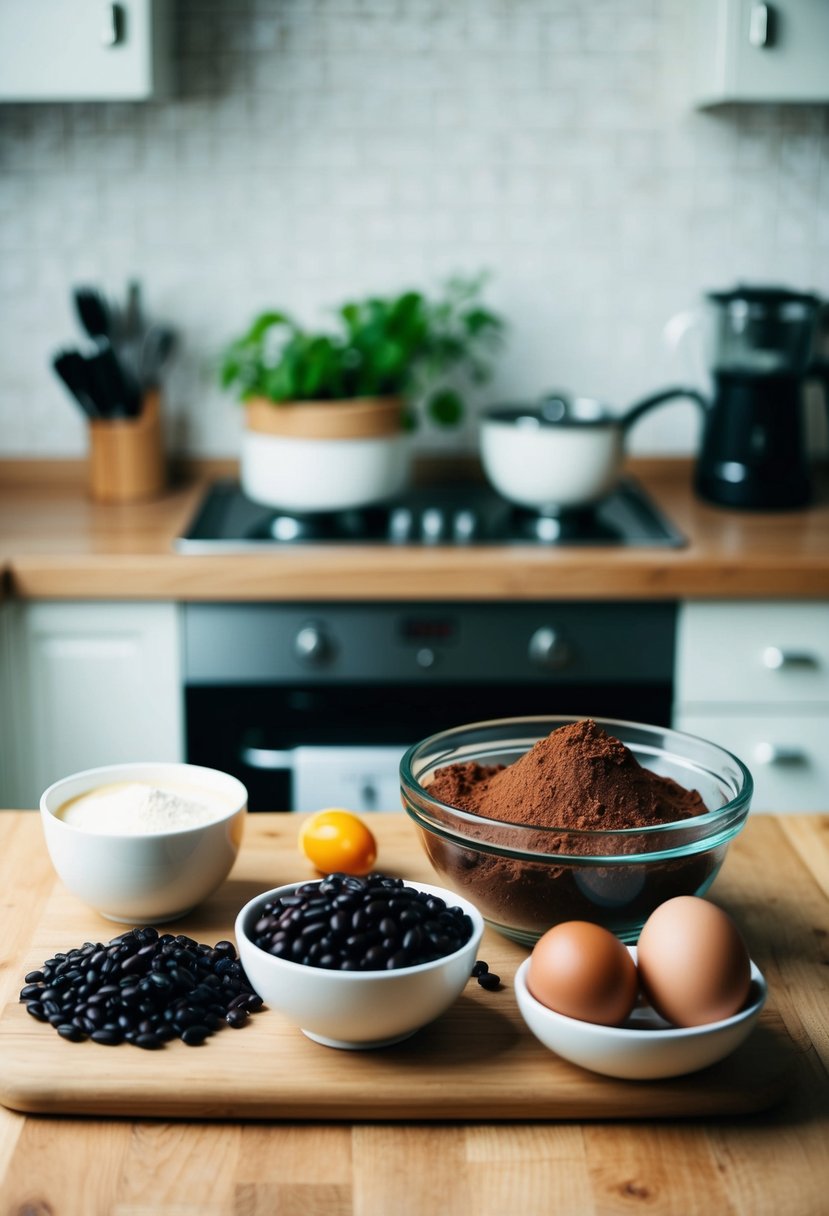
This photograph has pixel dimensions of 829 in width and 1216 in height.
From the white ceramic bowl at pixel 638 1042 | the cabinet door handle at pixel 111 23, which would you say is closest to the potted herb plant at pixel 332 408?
the cabinet door handle at pixel 111 23

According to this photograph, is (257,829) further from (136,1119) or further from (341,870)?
(136,1119)

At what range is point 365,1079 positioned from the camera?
880 mm

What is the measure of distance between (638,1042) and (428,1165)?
15 cm

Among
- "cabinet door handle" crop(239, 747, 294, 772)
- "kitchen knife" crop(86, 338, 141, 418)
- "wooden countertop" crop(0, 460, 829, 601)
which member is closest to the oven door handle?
"cabinet door handle" crop(239, 747, 294, 772)

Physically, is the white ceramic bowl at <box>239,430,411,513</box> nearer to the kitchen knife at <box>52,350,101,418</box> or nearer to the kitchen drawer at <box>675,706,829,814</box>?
the kitchen knife at <box>52,350,101,418</box>

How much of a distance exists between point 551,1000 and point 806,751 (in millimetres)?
1416

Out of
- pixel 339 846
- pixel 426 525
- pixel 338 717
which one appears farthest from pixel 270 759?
pixel 339 846

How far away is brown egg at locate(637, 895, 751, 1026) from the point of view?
87 centimetres

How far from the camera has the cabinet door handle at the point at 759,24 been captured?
86.2 inches

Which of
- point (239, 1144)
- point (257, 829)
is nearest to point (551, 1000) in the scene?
point (239, 1144)

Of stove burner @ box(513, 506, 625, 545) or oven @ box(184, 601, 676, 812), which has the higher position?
stove burner @ box(513, 506, 625, 545)

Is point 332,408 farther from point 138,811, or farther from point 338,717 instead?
point 138,811

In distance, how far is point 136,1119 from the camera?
87cm

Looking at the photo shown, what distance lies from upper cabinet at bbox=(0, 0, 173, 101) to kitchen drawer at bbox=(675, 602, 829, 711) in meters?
1.25
